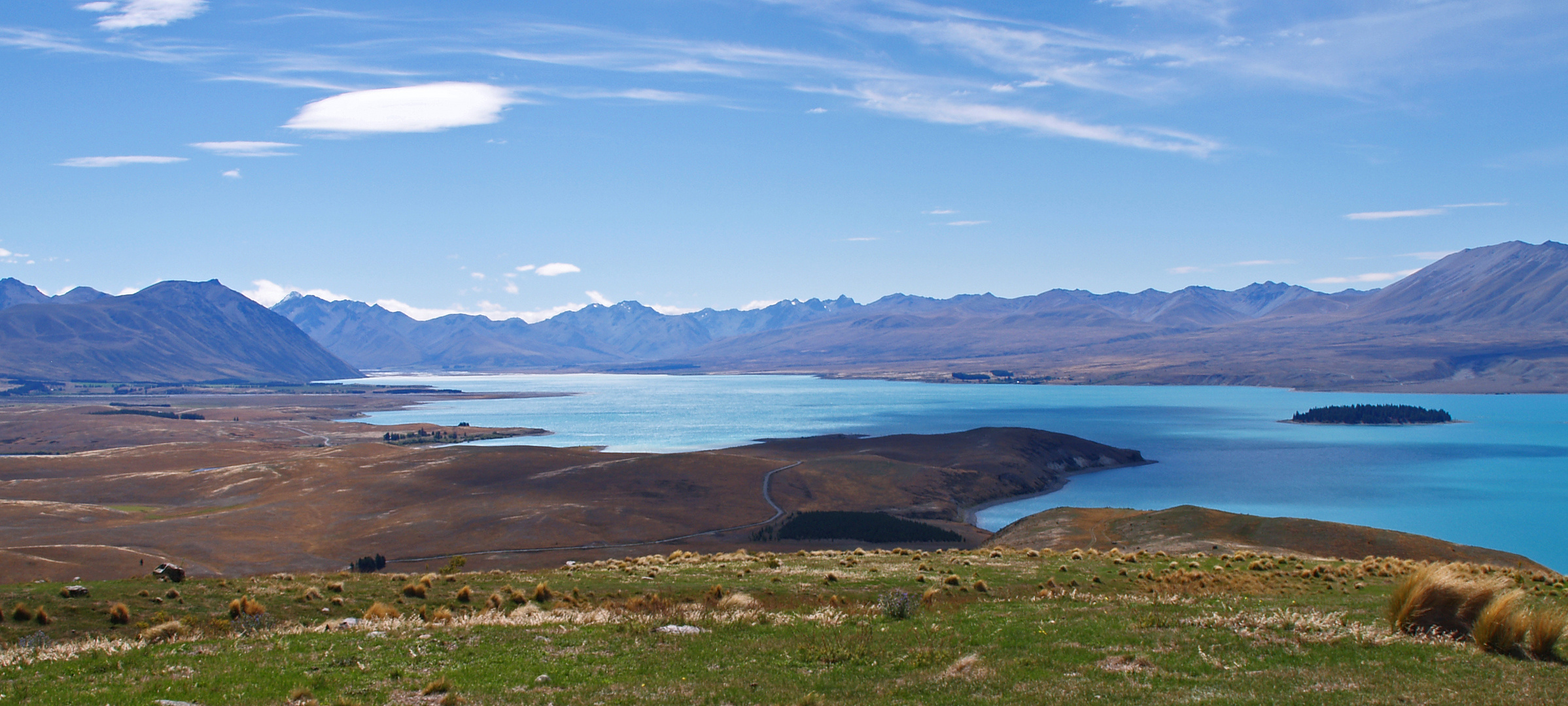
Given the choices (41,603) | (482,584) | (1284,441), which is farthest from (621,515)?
(1284,441)

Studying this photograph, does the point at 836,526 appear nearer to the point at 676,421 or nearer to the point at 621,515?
the point at 621,515

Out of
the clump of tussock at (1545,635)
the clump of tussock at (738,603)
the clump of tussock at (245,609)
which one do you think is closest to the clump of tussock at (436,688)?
the clump of tussock at (738,603)

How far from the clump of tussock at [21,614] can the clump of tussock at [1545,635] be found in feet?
83.2

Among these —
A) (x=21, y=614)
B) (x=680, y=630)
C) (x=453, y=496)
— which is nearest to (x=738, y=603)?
(x=680, y=630)

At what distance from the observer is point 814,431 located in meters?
156

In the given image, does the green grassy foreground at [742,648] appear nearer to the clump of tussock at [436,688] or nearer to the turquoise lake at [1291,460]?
the clump of tussock at [436,688]

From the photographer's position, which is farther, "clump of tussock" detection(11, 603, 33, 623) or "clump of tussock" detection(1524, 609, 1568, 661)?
"clump of tussock" detection(11, 603, 33, 623)

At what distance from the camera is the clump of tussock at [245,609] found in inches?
720

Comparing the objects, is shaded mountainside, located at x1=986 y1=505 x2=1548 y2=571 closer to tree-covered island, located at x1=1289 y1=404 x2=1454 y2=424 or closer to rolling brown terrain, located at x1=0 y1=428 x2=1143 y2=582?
rolling brown terrain, located at x1=0 y1=428 x2=1143 y2=582

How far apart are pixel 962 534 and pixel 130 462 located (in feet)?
331

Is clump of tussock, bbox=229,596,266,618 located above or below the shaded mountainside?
above

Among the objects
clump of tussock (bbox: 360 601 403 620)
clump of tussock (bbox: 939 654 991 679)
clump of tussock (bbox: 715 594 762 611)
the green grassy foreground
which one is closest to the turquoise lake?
the green grassy foreground

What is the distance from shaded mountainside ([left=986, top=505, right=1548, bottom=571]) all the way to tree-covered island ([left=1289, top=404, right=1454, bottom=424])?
138 m

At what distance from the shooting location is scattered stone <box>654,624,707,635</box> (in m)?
15.7
